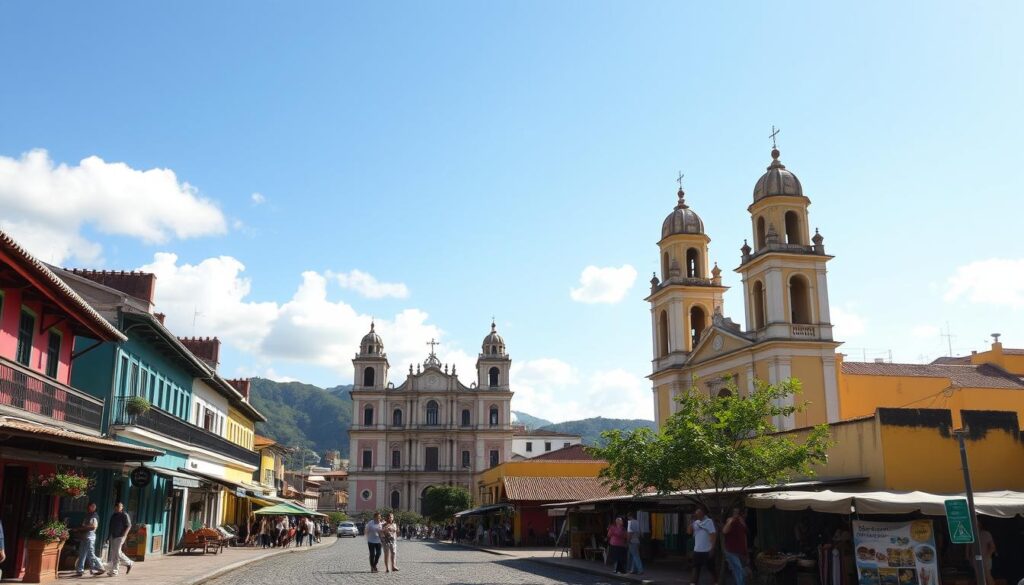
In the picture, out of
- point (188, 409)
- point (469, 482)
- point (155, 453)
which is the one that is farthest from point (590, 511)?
point (469, 482)

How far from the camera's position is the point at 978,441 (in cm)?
1895

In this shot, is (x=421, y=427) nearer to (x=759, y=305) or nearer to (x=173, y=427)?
(x=759, y=305)

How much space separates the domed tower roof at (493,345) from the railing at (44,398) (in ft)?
235

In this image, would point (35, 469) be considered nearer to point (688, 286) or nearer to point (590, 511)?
point (590, 511)

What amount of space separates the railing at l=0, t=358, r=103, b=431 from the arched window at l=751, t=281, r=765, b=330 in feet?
95.1

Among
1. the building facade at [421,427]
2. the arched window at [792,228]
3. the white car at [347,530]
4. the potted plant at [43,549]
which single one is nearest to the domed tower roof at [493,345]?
the building facade at [421,427]

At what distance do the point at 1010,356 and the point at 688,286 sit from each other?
638 inches

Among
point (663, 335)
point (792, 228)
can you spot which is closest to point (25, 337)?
point (792, 228)

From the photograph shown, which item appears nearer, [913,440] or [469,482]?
[913,440]

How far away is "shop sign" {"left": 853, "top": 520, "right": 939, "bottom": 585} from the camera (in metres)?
14.8

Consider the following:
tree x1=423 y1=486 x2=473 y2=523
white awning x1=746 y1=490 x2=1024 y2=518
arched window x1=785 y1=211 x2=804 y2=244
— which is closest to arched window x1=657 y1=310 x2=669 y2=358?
arched window x1=785 y1=211 x2=804 y2=244

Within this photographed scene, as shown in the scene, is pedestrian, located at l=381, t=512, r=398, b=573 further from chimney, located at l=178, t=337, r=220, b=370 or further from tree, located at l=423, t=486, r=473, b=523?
tree, located at l=423, t=486, r=473, b=523

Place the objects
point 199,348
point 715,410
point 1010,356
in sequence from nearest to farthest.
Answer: point 715,410, point 199,348, point 1010,356

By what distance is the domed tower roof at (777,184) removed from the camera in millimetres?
41250
